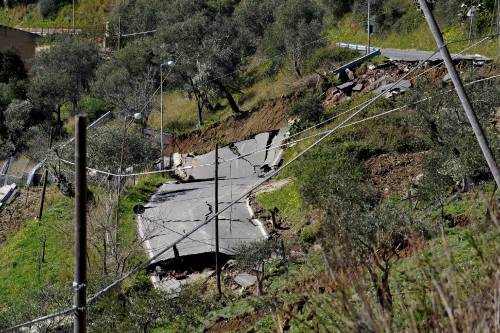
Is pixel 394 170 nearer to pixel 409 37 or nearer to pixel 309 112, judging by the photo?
pixel 309 112

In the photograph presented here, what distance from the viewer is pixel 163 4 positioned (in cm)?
5588

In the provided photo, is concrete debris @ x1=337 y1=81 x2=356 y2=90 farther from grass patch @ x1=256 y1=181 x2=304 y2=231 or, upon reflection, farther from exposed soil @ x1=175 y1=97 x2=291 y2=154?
grass patch @ x1=256 y1=181 x2=304 y2=231

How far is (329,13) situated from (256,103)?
59.0ft

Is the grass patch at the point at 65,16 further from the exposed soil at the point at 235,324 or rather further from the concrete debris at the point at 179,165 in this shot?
the exposed soil at the point at 235,324

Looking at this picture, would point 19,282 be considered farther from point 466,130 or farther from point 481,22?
point 481,22

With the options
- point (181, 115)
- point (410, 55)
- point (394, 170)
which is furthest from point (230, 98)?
point (394, 170)

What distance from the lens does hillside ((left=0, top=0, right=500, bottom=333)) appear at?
5.79 meters

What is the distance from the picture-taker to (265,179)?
28.6 feet

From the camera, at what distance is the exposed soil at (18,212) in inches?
1083

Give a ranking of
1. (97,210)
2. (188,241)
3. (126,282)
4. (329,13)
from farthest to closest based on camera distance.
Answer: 1. (329,13)
2. (97,210)
3. (188,241)
4. (126,282)

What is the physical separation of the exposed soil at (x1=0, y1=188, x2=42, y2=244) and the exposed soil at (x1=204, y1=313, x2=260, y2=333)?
15380 mm

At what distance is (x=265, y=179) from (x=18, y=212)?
22446mm

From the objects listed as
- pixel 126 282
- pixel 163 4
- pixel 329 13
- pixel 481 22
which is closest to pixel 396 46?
pixel 481 22

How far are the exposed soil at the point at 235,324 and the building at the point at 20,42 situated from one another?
146 feet
